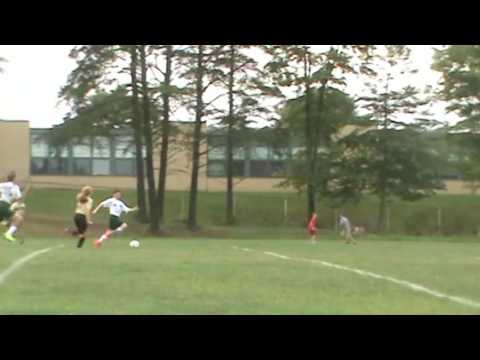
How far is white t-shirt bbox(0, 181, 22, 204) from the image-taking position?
24906 millimetres

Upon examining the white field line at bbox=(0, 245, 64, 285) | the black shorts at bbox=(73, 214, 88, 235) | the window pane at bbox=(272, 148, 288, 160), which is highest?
the window pane at bbox=(272, 148, 288, 160)

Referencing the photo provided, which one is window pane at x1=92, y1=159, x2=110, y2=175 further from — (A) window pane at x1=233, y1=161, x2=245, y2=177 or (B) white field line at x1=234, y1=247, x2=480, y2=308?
(B) white field line at x1=234, y1=247, x2=480, y2=308

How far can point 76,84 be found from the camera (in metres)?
47.8

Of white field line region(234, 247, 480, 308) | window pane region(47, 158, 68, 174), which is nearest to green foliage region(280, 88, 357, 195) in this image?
window pane region(47, 158, 68, 174)

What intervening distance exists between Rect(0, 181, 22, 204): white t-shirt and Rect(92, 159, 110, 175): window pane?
50.7 meters

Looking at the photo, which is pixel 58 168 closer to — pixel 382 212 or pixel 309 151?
pixel 309 151

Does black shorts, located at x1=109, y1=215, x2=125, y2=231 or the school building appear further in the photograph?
the school building

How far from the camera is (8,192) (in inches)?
985

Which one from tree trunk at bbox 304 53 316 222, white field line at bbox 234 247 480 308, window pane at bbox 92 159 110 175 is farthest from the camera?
window pane at bbox 92 159 110 175

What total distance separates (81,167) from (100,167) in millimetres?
1570

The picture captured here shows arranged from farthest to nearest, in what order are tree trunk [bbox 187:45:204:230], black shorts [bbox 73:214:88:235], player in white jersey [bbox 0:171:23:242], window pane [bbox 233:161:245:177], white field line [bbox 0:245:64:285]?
window pane [bbox 233:161:245:177]
tree trunk [bbox 187:45:204:230]
black shorts [bbox 73:214:88:235]
player in white jersey [bbox 0:171:23:242]
white field line [bbox 0:245:64:285]
